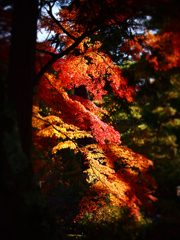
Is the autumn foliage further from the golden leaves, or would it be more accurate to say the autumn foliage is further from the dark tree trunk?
the dark tree trunk

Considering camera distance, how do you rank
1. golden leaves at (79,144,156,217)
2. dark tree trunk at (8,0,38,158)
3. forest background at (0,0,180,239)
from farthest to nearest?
golden leaves at (79,144,156,217)
dark tree trunk at (8,0,38,158)
forest background at (0,0,180,239)

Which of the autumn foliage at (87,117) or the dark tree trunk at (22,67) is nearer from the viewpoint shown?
the dark tree trunk at (22,67)

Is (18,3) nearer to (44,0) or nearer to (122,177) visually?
(44,0)

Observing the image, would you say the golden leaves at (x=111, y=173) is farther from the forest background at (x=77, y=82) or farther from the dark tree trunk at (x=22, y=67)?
the dark tree trunk at (x=22, y=67)

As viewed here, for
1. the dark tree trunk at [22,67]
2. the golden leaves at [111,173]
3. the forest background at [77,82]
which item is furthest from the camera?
the golden leaves at [111,173]

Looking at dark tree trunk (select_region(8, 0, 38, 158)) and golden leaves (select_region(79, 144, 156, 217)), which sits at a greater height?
dark tree trunk (select_region(8, 0, 38, 158))

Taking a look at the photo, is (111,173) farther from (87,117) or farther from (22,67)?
(22,67)

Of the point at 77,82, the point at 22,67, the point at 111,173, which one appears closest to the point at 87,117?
the point at 77,82

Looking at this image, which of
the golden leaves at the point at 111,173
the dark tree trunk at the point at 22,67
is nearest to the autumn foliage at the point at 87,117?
the golden leaves at the point at 111,173

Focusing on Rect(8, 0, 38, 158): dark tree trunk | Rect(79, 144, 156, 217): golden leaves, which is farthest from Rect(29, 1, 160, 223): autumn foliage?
Rect(8, 0, 38, 158): dark tree trunk

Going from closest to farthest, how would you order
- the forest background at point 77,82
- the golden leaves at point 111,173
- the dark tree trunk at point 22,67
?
the forest background at point 77,82 < the dark tree trunk at point 22,67 < the golden leaves at point 111,173

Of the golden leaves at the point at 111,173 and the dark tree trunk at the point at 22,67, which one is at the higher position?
the dark tree trunk at the point at 22,67

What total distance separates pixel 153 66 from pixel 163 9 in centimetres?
111

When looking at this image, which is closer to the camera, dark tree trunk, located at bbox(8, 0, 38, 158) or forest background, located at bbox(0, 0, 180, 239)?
forest background, located at bbox(0, 0, 180, 239)
